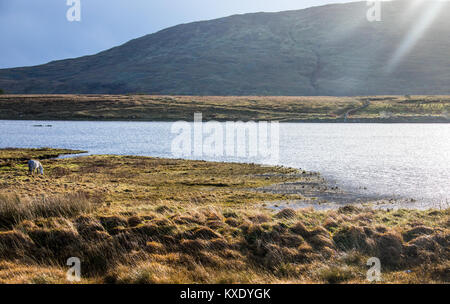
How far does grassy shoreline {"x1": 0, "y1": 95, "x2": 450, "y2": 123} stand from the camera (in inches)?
5010

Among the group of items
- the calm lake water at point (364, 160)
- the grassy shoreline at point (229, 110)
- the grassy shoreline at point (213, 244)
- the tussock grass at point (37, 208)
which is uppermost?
the grassy shoreline at point (229, 110)

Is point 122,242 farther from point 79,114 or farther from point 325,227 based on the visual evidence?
point 79,114

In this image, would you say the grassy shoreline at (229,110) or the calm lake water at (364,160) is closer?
the calm lake water at (364,160)

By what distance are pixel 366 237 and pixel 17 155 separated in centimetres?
4579

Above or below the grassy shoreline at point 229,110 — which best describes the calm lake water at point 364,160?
below

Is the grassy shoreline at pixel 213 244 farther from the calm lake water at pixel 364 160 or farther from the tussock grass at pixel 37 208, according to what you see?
the calm lake water at pixel 364 160

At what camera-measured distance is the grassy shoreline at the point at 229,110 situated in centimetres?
12725
